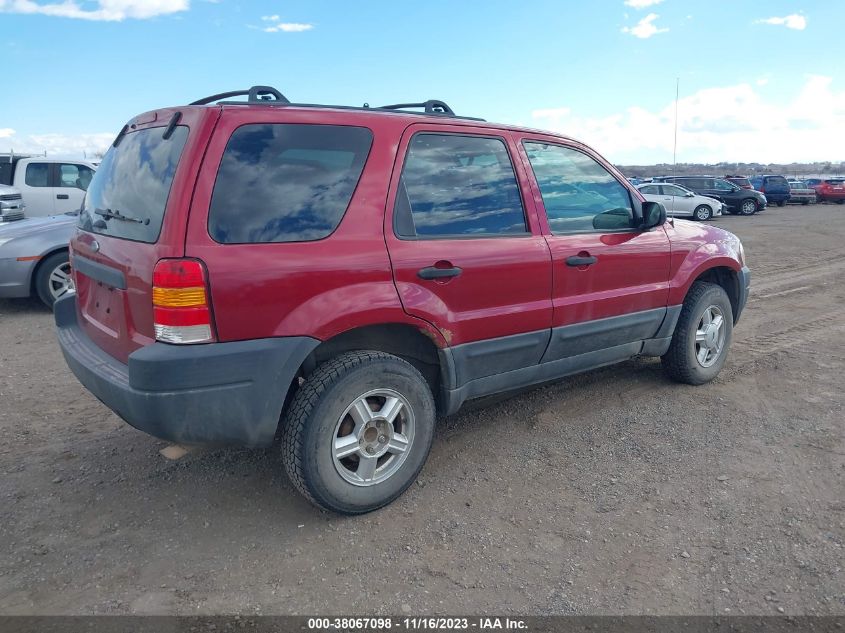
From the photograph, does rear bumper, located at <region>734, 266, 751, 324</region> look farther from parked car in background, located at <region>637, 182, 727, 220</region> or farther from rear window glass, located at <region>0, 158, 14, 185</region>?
parked car in background, located at <region>637, 182, 727, 220</region>

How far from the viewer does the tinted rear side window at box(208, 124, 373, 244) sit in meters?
2.73

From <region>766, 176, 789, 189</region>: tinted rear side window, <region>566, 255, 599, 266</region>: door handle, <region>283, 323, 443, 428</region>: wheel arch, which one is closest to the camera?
<region>283, 323, 443, 428</region>: wheel arch

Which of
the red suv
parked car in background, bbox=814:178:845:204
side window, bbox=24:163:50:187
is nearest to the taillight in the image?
the red suv

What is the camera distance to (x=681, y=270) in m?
4.53

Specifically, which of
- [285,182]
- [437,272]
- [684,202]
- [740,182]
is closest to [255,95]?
[285,182]

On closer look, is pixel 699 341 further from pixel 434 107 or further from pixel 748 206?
pixel 748 206

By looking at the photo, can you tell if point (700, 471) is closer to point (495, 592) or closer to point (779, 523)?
point (779, 523)

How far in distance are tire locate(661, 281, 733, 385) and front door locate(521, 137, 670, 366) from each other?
1.14ft

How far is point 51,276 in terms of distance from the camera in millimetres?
7320

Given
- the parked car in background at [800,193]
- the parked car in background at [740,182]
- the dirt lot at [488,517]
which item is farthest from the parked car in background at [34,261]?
the parked car in background at [800,193]

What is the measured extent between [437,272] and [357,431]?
856 mm

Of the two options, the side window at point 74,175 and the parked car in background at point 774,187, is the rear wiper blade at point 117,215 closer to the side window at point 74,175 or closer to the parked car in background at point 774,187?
the side window at point 74,175

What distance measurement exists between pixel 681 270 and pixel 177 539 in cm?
356

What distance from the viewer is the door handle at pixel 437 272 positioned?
316cm
